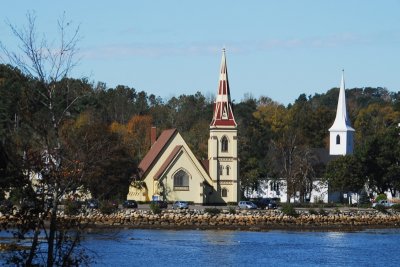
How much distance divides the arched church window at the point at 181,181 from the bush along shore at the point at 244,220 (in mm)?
10118

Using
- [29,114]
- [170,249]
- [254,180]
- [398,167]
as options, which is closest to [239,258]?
[170,249]

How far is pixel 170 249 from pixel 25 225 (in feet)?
90.7

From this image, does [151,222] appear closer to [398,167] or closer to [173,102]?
[398,167]

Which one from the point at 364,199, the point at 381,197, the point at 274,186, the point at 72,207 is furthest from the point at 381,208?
the point at 72,207

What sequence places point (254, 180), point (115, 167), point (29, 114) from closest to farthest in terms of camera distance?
point (29, 114)
point (115, 167)
point (254, 180)

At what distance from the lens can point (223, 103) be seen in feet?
295

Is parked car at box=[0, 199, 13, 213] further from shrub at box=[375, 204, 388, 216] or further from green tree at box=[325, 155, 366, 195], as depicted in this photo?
green tree at box=[325, 155, 366, 195]

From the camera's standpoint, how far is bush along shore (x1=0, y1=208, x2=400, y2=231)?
225 ft

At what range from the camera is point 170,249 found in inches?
2025

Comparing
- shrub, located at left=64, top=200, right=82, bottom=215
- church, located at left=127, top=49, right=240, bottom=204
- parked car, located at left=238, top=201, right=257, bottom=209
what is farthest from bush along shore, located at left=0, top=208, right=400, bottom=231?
shrub, located at left=64, top=200, right=82, bottom=215

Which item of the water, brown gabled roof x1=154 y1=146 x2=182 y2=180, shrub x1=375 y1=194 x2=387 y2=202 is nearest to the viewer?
the water

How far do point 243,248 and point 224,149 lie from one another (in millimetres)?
37507

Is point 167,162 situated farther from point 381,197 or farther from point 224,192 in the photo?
point 381,197

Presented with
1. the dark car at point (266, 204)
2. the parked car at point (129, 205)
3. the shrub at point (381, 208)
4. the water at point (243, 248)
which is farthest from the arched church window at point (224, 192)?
the water at point (243, 248)
